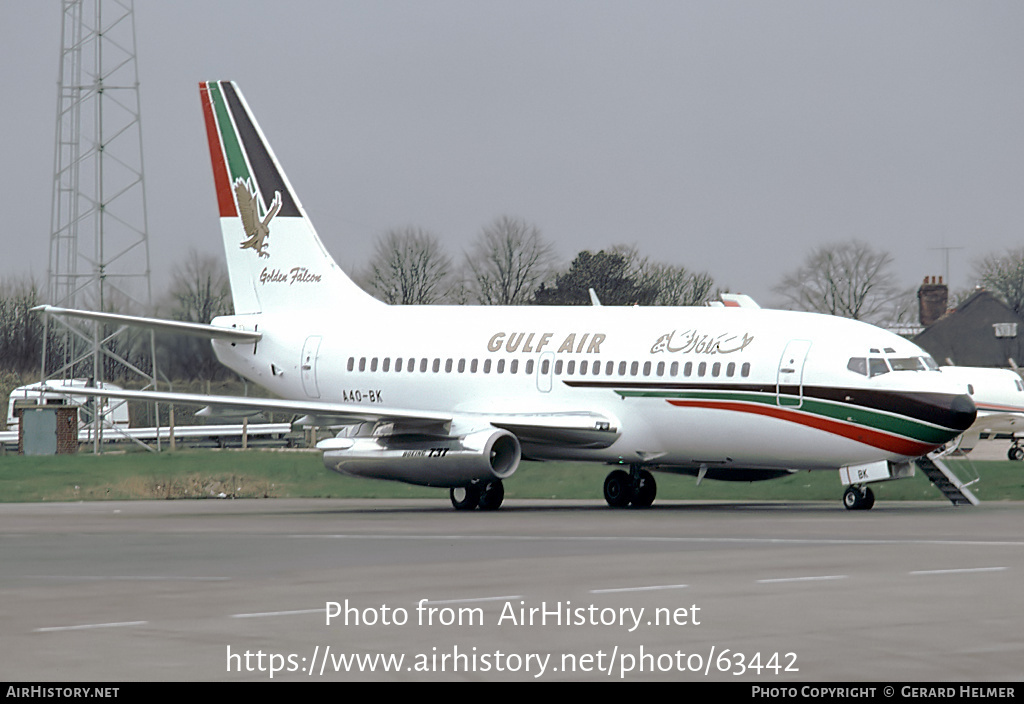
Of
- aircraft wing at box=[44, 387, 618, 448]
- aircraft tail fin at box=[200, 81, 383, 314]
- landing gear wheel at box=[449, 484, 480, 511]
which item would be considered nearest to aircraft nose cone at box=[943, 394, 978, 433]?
aircraft wing at box=[44, 387, 618, 448]

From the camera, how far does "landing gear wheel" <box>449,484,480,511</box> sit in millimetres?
31672

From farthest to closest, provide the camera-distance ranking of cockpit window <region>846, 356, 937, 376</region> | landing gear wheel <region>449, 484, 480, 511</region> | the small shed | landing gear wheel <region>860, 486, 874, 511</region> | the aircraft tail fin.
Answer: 1. the small shed
2. the aircraft tail fin
3. landing gear wheel <region>449, 484, 480, 511</region>
4. landing gear wheel <region>860, 486, 874, 511</region>
5. cockpit window <region>846, 356, 937, 376</region>

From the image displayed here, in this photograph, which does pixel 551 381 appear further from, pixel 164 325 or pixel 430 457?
pixel 164 325

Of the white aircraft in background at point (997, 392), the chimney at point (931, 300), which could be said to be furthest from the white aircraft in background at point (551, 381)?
the chimney at point (931, 300)

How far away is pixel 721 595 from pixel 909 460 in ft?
50.2

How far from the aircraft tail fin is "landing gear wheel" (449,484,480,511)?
22.3ft

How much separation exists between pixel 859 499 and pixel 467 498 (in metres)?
7.70

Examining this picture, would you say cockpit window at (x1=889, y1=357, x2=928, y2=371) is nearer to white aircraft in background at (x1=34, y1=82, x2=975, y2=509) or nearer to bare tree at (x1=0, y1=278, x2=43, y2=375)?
white aircraft in background at (x1=34, y1=82, x2=975, y2=509)

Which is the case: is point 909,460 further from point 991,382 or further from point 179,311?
point 179,311

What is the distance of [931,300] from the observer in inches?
4432

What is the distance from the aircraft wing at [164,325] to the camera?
32.0m

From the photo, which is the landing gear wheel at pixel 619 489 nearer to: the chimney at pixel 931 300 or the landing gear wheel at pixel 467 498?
the landing gear wheel at pixel 467 498

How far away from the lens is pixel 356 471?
103 feet

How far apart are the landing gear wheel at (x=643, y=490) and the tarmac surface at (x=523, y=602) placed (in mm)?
7830
